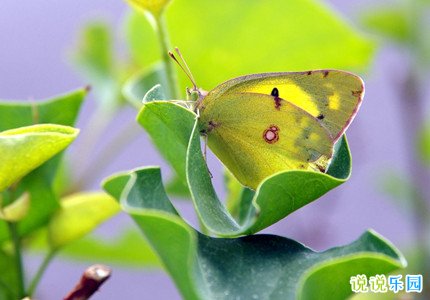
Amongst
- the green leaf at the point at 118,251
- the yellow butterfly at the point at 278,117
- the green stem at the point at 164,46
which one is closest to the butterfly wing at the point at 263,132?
the yellow butterfly at the point at 278,117

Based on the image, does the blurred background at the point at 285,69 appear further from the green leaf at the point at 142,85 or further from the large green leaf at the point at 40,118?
the large green leaf at the point at 40,118

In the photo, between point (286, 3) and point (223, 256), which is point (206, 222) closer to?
point (223, 256)

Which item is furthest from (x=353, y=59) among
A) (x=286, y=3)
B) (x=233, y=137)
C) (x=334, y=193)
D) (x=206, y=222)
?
(x=206, y=222)

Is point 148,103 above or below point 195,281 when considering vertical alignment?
above

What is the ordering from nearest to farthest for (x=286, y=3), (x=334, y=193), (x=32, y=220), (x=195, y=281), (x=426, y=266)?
(x=195, y=281), (x=32, y=220), (x=286, y=3), (x=426, y=266), (x=334, y=193)

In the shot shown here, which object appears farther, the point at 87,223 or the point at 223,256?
the point at 87,223

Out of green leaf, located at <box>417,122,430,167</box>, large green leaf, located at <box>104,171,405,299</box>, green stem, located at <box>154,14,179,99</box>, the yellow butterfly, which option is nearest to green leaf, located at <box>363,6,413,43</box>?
green leaf, located at <box>417,122,430,167</box>

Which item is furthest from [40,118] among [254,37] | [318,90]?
[254,37]

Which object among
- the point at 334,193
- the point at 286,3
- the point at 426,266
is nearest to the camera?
the point at 286,3
